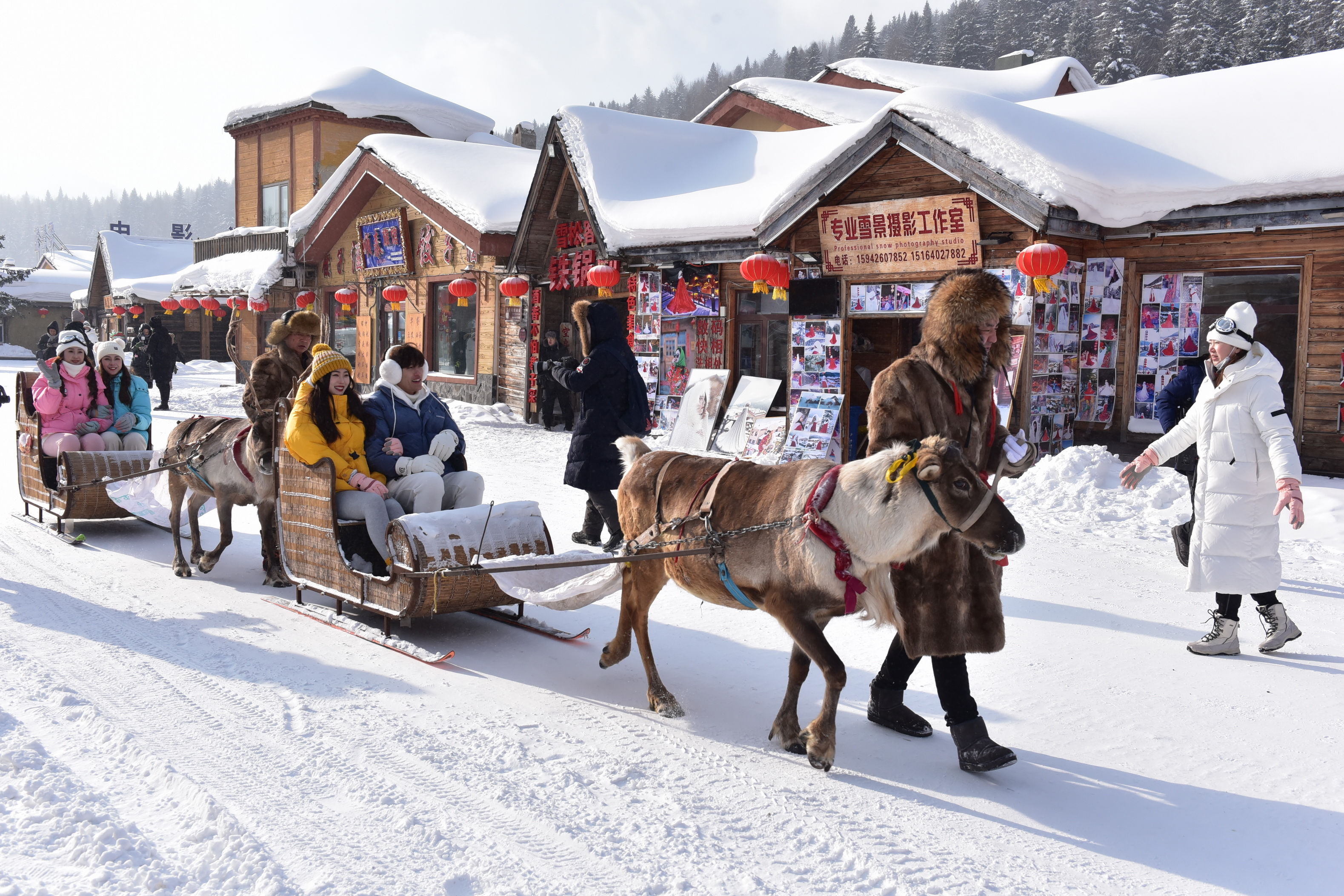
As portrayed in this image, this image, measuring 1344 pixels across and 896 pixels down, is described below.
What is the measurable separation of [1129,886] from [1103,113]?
11.8 m

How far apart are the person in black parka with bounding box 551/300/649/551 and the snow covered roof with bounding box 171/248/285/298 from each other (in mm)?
18196

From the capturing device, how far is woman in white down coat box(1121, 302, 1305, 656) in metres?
4.91

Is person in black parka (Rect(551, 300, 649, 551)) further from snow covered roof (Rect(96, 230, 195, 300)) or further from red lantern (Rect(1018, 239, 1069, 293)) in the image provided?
snow covered roof (Rect(96, 230, 195, 300))

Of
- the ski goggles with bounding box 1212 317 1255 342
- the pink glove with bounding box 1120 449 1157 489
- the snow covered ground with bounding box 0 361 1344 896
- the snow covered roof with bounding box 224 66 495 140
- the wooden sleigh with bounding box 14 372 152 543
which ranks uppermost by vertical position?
the snow covered roof with bounding box 224 66 495 140

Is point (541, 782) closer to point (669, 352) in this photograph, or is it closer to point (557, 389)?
point (669, 352)

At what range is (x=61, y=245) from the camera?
68938 mm

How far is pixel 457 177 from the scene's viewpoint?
1859cm

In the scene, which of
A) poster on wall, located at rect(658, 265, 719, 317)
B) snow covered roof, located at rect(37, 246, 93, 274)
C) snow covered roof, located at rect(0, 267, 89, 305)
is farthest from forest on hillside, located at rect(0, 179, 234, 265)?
poster on wall, located at rect(658, 265, 719, 317)

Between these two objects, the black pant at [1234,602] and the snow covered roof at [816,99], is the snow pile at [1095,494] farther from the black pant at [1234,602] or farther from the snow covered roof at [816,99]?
the snow covered roof at [816,99]

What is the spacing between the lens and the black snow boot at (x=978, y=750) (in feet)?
11.6

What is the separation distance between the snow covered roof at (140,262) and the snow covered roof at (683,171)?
20.0 meters

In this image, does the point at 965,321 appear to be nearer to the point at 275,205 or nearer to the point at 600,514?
the point at 600,514

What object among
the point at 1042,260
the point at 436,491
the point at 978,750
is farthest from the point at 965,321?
the point at 1042,260

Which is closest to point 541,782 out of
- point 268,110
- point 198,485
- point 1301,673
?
point 1301,673
